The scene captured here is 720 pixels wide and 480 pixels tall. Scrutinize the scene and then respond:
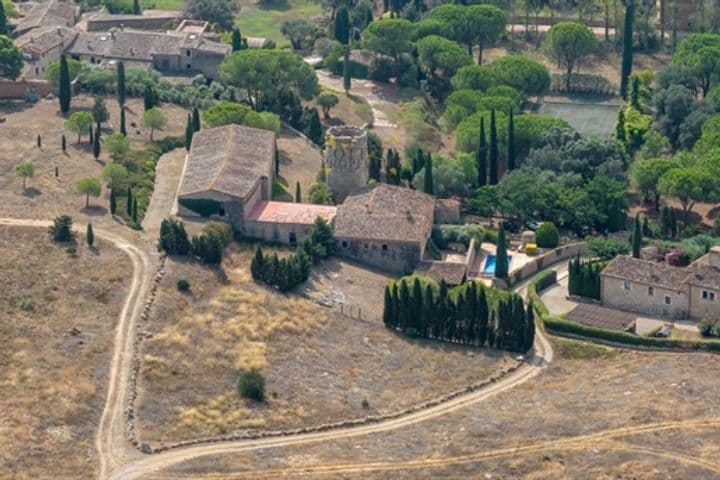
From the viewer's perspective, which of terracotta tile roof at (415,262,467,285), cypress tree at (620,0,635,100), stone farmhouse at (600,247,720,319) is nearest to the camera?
stone farmhouse at (600,247,720,319)

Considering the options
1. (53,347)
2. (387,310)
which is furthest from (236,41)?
(53,347)

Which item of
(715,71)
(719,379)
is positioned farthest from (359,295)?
(715,71)

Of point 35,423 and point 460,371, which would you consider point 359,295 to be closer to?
point 460,371

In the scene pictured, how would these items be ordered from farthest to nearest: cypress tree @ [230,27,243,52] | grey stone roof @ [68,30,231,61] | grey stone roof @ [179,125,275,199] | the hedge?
cypress tree @ [230,27,243,52] < grey stone roof @ [68,30,231,61] < grey stone roof @ [179,125,275,199] < the hedge

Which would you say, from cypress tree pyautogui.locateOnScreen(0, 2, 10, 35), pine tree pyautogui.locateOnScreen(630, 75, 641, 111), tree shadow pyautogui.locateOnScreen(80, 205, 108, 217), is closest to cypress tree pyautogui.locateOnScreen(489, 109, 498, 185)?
pine tree pyautogui.locateOnScreen(630, 75, 641, 111)

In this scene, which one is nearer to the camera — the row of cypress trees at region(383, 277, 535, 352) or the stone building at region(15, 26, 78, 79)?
the row of cypress trees at region(383, 277, 535, 352)

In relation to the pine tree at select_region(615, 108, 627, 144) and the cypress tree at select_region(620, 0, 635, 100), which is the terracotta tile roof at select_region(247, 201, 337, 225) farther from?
the cypress tree at select_region(620, 0, 635, 100)

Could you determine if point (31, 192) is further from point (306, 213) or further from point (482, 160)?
point (482, 160)

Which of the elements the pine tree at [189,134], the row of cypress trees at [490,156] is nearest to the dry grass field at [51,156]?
the pine tree at [189,134]
